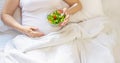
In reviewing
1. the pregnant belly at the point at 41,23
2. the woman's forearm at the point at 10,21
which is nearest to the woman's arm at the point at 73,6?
the pregnant belly at the point at 41,23

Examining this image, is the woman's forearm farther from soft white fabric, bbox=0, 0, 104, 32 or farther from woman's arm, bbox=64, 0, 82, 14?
woman's arm, bbox=64, 0, 82, 14

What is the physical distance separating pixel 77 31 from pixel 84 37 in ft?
0.20

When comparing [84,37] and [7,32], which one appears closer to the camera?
[84,37]

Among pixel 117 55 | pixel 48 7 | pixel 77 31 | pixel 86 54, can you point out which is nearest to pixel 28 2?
pixel 48 7

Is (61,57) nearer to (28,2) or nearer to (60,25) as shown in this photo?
(60,25)

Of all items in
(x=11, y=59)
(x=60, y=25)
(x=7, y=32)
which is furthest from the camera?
(x=7, y=32)

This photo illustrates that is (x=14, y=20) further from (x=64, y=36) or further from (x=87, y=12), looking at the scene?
(x=87, y=12)

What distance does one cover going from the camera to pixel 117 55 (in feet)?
4.68

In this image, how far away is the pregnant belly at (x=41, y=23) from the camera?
155 centimetres

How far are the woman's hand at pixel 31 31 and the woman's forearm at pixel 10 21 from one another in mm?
34

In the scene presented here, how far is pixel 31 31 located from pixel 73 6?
33 cm

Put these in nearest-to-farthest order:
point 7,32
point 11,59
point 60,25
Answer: point 11,59, point 60,25, point 7,32

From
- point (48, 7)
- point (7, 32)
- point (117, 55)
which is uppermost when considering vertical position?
point (48, 7)

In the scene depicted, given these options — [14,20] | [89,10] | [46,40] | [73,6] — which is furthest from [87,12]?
[14,20]
